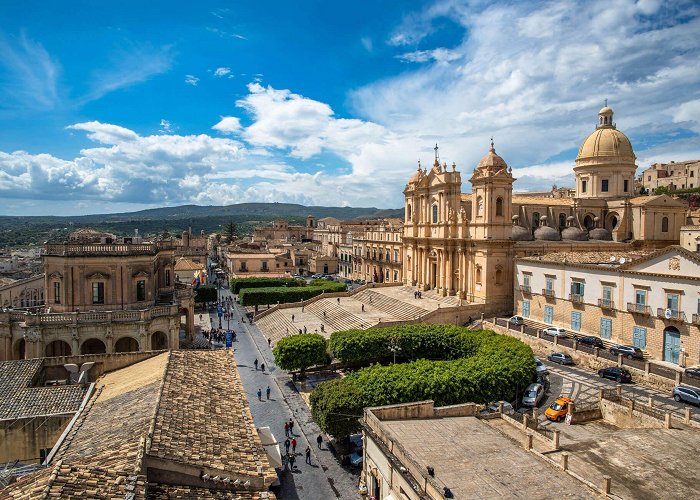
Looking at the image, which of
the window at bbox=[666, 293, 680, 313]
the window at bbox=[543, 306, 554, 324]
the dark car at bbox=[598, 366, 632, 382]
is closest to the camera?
the dark car at bbox=[598, 366, 632, 382]

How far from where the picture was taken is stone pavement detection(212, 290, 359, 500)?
798 inches

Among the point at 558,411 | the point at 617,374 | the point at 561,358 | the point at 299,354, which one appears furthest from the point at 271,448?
the point at 561,358

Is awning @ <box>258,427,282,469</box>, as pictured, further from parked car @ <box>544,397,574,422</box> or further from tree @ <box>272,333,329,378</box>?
parked car @ <box>544,397,574,422</box>

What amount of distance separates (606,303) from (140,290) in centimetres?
3329

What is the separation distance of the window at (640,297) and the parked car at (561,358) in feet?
19.0

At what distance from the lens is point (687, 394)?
24047 mm

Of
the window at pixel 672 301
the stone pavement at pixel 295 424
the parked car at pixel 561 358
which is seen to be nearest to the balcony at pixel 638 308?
the window at pixel 672 301

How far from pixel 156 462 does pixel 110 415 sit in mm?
5219

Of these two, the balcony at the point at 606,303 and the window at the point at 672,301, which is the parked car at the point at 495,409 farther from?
the balcony at the point at 606,303

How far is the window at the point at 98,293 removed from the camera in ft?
108

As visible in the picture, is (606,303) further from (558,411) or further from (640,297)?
(558,411)

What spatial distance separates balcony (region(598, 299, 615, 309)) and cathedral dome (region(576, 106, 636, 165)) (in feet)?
98.9

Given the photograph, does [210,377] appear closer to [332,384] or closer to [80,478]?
[332,384]

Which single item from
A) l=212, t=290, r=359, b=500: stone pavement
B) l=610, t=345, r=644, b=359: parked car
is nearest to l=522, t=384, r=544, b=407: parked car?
l=610, t=345, r=644, b=359: parked car
